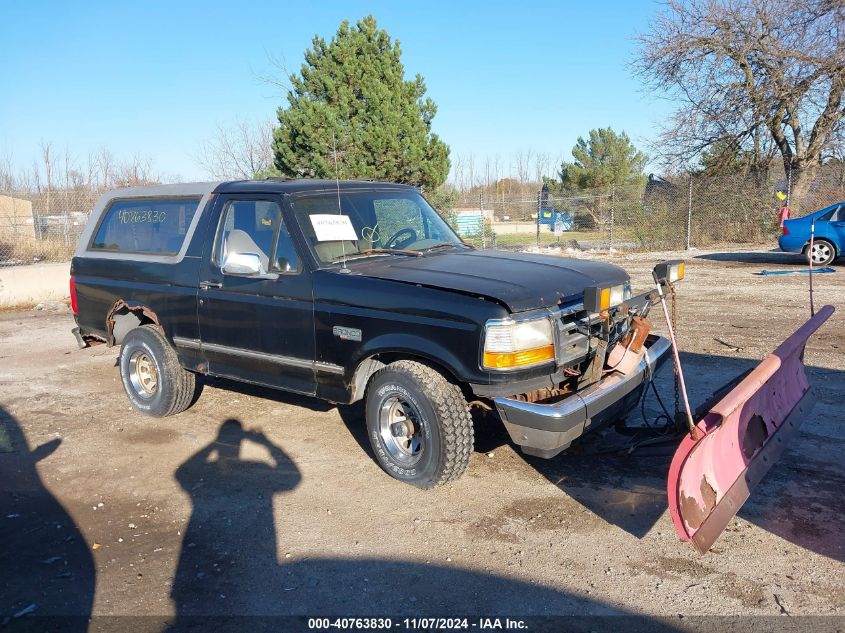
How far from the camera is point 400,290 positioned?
4223 millimetres

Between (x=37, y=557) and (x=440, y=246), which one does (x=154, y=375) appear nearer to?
(x=37, y=557)

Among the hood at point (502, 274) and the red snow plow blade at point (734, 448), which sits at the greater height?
the hood at point (502, 274)

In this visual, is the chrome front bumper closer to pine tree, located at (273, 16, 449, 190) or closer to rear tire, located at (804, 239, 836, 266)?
pine tree, located at (273, 16, 449, 190)

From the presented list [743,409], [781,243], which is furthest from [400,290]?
[781,243]

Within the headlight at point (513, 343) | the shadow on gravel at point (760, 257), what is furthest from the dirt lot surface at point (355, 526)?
the shadow on gravel at point (760, 257)

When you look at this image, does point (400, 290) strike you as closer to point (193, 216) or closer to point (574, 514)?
point (574, 514)

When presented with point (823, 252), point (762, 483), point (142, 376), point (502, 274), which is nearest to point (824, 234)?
point (823, 252)

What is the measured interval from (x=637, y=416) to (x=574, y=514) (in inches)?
73.4

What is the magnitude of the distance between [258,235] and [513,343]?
2.32 m

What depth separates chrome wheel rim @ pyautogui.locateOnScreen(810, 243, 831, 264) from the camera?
15109 mm

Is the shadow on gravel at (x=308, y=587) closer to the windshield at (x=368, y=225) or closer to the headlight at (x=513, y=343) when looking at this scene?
the headlight at (x=513, y=343)

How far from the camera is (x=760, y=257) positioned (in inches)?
706

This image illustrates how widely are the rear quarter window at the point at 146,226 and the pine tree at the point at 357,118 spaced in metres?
9.14

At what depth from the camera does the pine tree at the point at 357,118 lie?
50.7 feet
